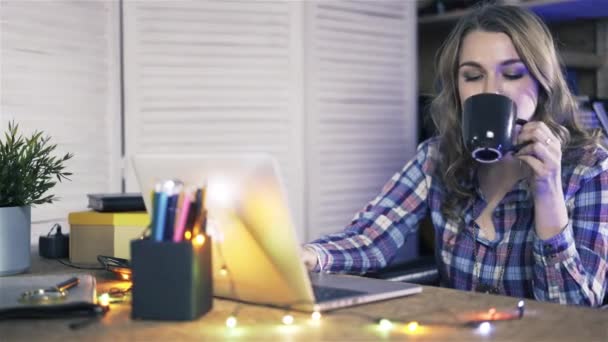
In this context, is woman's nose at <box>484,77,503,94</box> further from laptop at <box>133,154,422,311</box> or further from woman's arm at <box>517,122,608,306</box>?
laptop at <box>133,154,422,311</box>

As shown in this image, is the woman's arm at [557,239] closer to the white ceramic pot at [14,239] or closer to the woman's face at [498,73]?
the woman's face at [498,73]

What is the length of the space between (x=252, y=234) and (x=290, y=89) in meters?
1.80

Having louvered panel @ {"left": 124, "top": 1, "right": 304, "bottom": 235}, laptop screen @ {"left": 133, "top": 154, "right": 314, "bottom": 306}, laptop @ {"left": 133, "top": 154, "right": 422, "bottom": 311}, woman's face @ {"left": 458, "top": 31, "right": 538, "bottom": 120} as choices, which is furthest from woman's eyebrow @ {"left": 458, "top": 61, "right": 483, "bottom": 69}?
louvered panel @ {"left": 124, "top": 1, "right": 304, "bottom": 235}

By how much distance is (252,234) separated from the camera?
3.33ft

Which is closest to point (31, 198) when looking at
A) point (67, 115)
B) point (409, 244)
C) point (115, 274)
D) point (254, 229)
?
point (115, 274)

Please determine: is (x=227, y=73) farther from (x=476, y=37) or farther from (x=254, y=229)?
(x=254, y=229)

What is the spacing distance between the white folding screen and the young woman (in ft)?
3.34

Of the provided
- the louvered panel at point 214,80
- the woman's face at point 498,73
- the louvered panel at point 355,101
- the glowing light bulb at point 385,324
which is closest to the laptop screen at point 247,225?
the glowing light bulb at point 385,324

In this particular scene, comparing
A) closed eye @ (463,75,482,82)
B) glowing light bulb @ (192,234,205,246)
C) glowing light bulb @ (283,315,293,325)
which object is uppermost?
closed eye @ (463,75,482,82)

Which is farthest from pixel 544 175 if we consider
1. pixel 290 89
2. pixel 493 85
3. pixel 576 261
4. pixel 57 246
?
pixel 290 89

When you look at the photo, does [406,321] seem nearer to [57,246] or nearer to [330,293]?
[330,293]

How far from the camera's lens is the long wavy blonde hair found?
158cm

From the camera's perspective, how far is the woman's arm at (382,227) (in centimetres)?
149

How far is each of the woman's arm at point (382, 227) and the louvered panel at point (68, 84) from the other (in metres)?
1.14
